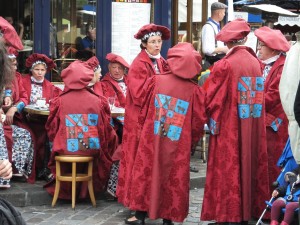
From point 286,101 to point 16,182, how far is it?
433 cm

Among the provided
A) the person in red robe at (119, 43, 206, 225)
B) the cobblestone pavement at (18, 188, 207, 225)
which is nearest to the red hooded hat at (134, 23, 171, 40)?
the person in red robe at (119, 43, 206, 225)

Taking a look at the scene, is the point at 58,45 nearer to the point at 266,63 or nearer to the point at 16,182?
the point at 16,182

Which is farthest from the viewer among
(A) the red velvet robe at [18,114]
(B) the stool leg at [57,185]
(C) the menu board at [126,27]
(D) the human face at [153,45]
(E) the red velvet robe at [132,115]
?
(C) the menu board at [126,27]

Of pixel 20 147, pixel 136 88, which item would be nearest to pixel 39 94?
pixel 20 147

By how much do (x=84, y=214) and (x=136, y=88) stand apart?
5.00ft

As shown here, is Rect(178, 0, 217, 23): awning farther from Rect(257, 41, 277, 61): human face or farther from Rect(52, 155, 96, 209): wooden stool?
Rect(52, 155, 96, 209): wooden stool

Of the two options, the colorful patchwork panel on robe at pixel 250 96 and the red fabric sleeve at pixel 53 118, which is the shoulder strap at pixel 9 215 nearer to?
the colorful patchwork panel on robe at pixel 250 96

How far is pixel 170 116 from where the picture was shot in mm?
6809

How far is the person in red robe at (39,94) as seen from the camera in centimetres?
885

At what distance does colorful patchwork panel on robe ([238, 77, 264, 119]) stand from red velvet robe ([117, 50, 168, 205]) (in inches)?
38.1

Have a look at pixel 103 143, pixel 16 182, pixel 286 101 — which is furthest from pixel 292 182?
pixel 16 182

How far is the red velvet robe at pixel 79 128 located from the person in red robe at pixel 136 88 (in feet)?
1.90

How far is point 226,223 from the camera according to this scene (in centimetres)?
697

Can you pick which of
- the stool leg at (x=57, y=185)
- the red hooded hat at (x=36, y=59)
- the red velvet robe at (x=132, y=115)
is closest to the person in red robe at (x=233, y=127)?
the red velvet robe at (x=132, y=115)
